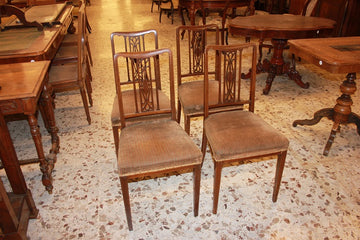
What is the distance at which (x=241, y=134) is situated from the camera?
65.6 inches

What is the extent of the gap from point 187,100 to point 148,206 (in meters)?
0.81

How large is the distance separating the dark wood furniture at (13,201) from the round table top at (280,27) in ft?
7.93

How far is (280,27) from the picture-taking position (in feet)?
9.52

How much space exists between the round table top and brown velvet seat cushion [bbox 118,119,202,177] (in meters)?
1.74

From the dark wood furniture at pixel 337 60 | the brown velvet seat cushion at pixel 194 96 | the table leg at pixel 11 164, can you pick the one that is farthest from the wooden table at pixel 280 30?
the table leg at pixel 11 164

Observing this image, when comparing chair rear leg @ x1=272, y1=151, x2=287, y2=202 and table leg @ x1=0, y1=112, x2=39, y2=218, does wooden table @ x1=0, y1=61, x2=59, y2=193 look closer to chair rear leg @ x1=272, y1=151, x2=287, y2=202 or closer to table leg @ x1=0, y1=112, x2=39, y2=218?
table leg @ x1=0, y1=112, x2=39, y2=218

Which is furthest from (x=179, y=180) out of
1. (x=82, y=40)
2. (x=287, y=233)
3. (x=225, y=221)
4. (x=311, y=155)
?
(x=82, y=40)

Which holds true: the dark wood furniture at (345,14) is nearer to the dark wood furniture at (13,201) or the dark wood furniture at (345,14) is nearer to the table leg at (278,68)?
the table leg at (278,68)

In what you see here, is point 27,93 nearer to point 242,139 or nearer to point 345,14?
point 242,139

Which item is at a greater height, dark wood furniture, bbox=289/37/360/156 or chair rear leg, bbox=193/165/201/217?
dark wood furniture, bbox=289/37/360/156

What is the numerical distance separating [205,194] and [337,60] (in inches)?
49.5

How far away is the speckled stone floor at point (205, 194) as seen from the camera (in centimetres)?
166

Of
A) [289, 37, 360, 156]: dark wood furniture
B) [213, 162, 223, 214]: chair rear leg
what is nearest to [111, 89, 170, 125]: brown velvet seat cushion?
[213, 162, 223, 214]: chair rear leg

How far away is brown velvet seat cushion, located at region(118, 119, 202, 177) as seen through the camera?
149 centimetres
